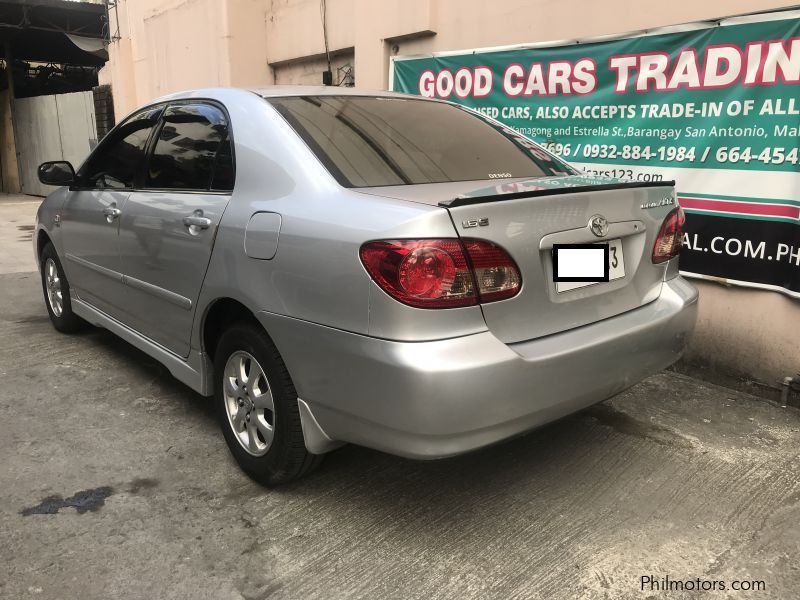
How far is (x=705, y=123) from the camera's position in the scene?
12.9 ft

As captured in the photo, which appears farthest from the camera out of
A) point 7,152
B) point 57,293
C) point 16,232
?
point 7,152

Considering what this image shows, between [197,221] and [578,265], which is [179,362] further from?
[578,265]

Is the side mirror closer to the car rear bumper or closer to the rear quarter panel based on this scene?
the rear quarter panel

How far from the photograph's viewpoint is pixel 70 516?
264 centimetres

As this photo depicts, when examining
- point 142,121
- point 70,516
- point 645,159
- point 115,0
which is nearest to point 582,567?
point 70,516

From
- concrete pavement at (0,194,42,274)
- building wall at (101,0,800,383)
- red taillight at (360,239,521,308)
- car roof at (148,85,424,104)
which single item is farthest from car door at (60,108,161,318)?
concrete pavement at (0,194,42,274)

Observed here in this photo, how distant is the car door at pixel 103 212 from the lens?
12.1ft

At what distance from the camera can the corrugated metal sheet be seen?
14992mm

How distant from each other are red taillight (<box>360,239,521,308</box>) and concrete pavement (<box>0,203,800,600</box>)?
0.96 metres

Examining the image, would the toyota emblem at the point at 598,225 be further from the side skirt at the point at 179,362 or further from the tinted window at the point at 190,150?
the side skirt at the point at 179,362

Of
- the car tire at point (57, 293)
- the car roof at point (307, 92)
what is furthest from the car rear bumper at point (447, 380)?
the car tire at point (57, 293)

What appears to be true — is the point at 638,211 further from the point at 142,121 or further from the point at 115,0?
the point at 115,0

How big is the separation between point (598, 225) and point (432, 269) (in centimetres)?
73

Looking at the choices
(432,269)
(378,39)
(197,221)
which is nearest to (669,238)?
(432,269)
